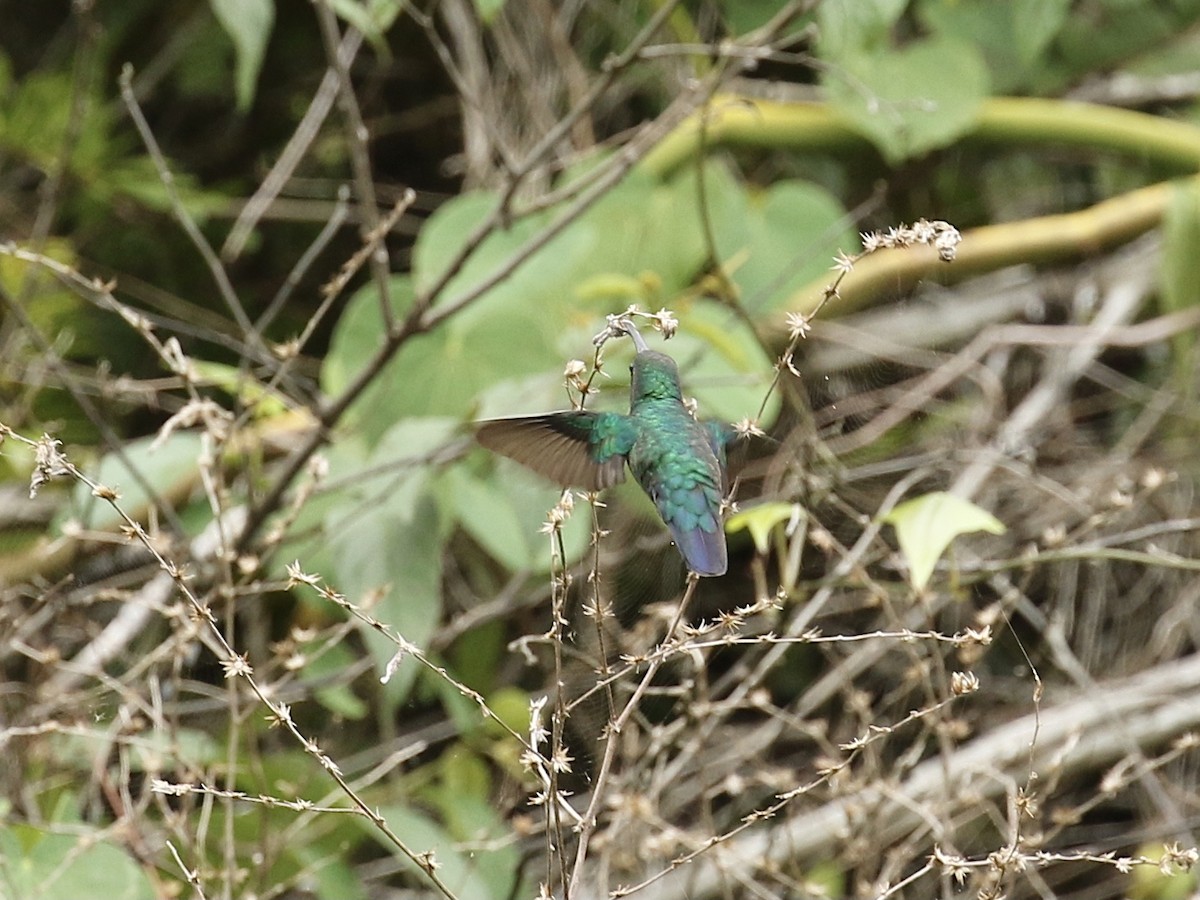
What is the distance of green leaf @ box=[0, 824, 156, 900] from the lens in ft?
5.01

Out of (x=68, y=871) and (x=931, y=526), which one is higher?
(x=931, y=526)

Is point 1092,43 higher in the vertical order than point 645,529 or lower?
higher

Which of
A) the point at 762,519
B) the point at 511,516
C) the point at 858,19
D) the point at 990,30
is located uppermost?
the point at 858,19

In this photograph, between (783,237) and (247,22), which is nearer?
(247,22)

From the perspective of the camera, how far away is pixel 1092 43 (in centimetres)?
316

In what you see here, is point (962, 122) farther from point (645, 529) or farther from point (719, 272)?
point (645, 529)

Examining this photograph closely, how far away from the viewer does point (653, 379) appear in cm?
135

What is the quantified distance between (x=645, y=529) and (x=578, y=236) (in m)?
0.70

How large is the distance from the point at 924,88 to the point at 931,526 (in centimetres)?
155

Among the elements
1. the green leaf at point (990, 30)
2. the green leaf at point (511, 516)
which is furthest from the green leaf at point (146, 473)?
the green leaf at point (990, 30)

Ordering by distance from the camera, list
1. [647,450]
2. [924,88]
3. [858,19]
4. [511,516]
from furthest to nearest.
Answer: [924,88]
[511,516]
[858,19]
[647,450]

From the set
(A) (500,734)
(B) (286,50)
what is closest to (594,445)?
(A) (500,734)

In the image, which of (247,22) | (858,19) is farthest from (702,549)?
(247,22)

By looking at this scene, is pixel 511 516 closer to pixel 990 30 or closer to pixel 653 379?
pixel 653 379
